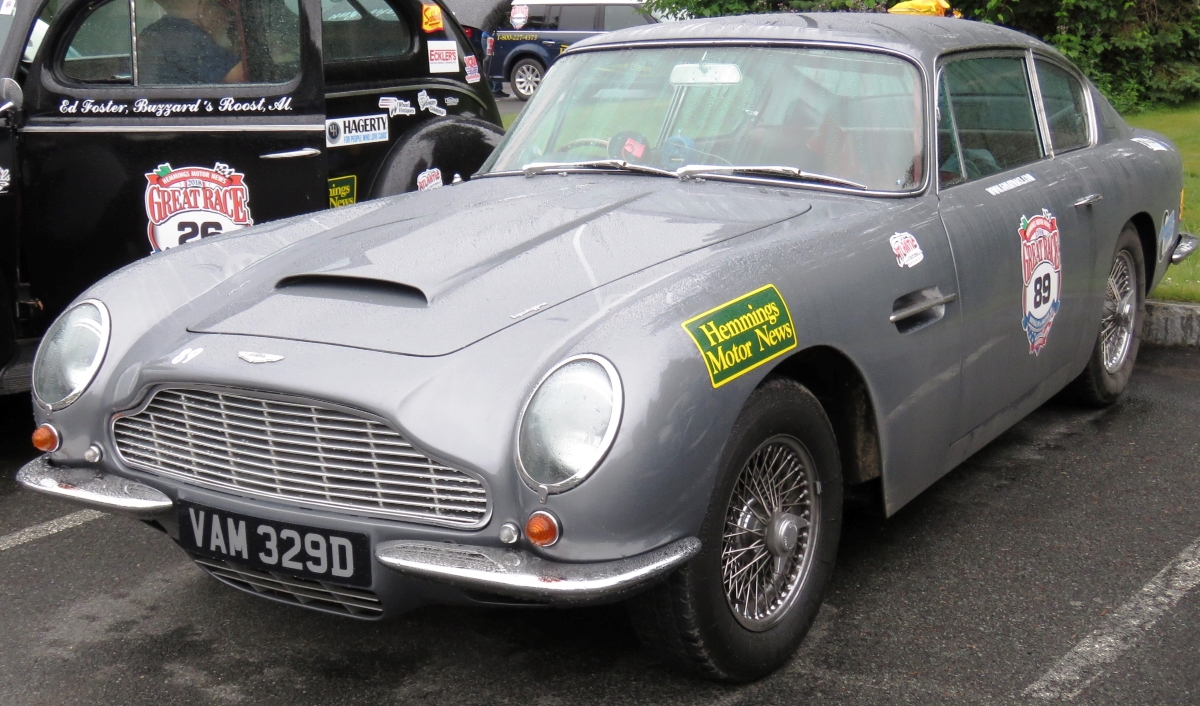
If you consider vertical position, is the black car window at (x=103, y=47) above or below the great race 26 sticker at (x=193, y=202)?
above

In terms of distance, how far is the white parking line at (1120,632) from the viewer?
290 cm

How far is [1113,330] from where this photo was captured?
16.3ft

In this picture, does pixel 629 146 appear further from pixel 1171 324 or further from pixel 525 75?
pixel 525 75

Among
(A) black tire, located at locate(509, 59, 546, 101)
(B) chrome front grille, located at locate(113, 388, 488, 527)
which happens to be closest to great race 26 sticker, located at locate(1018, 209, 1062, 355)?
(B) chrome front grille, located at locate(113, 388, 488, 527)

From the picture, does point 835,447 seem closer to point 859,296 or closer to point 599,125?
point 859,296

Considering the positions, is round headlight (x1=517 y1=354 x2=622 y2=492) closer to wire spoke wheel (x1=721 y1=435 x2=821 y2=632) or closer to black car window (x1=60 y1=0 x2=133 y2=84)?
wire spoke wheel (x1=721 y1=435 x2=821 y2=632)

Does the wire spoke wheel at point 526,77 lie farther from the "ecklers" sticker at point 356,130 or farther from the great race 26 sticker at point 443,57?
the "ecklers" sticker at point 356,130

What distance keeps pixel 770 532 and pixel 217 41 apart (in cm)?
340

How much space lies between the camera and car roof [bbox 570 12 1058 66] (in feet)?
12.4

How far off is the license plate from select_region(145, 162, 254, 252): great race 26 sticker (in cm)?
239

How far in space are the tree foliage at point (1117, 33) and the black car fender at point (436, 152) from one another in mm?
5965

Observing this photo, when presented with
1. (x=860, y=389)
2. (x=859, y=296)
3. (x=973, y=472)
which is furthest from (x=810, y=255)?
(x=973, y=472)

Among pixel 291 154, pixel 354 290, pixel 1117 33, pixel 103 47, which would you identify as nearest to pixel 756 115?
pixel 354 290

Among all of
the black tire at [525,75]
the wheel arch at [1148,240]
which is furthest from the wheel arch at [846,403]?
the black tire at [525,75]
